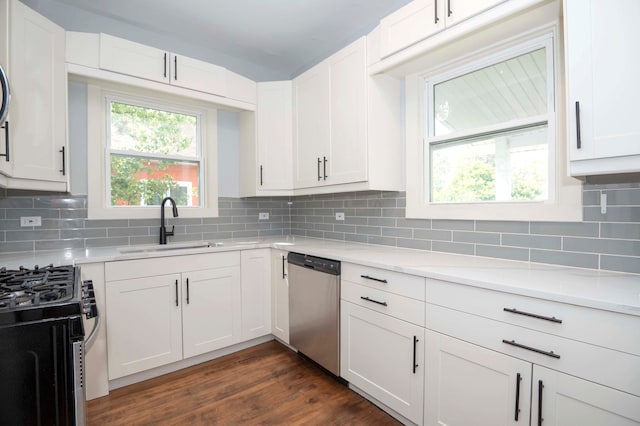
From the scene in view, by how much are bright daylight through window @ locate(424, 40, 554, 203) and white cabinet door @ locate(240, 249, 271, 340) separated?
151 centimetres

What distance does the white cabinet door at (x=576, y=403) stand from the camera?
3.39 feet

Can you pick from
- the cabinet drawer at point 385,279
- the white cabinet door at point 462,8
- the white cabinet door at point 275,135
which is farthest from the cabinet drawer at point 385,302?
the white cabinet door at point 462,8

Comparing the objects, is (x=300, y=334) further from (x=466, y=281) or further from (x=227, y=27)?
(x=227, y=27)

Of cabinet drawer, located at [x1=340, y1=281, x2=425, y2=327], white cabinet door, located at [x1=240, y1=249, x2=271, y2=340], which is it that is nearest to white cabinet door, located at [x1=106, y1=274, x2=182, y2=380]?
white cabinet door, located at [x1=240, y1=249, x2=271, y2=340]

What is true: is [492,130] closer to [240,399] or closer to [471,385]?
[471,385]

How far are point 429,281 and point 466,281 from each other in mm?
206

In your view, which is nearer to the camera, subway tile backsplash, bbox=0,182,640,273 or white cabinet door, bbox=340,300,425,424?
subway tile backsplash, bbox=0,182,640,273

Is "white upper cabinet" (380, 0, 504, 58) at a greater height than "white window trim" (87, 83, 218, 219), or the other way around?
"white upper cabinet" (380, 0, 504, 58)

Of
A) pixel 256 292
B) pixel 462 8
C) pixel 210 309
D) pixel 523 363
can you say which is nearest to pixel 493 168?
pixel 462 8

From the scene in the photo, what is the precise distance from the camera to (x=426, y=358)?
5.26 feet

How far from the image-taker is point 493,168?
2000 millimetres

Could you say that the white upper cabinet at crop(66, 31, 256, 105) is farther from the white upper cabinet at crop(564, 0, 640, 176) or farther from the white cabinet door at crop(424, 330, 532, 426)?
the white cabinet door at crop(424, 330, 532, 426)

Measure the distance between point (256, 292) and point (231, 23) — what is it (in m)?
2.32

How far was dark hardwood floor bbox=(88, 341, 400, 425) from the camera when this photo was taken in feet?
6.01
